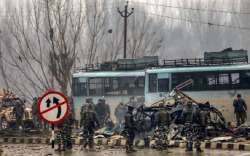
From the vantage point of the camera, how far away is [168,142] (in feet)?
65.5

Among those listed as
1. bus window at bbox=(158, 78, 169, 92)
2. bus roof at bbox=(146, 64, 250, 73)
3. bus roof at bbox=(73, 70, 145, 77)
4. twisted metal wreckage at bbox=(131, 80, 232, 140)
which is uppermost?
bus roof at bbox=(73, 70, 145, 77)

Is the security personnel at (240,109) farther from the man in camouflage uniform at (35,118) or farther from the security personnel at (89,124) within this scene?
the man in camouflage uniform at (35,118)

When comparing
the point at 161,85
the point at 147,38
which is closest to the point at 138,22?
the point at 147,38

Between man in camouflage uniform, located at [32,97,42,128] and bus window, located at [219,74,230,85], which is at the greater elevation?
bus window, located at [219,74,230,85]

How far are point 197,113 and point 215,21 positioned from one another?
5363 cm

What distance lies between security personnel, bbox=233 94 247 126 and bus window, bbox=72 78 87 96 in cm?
1035

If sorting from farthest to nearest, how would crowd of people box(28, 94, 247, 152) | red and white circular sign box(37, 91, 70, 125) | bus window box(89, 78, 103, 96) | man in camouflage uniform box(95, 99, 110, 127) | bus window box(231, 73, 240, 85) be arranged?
bus window box(89, 78, 103, 96)
man in camouflage uniform box(95, 99, 110, 127)
bus window box(231, 73, 240, 85)
crowd of people box(28, 94, 247, 152)
red and white circular sign box(37, 91, 70, 125)

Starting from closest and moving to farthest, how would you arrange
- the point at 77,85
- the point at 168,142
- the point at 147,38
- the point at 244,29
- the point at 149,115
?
the point at 168,142
the point at 149,115
the point at 77,85
the point at 147,38
the point at 244,29

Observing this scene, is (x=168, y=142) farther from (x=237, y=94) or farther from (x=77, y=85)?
(x=77, y=85)

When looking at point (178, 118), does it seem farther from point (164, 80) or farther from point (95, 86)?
point (95, 86)

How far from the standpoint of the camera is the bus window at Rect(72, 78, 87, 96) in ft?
108

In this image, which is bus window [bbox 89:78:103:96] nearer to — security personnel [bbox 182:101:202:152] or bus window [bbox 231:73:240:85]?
bus window [bbox 231:73:240:85]

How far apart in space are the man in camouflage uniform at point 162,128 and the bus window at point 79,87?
45.0 feet

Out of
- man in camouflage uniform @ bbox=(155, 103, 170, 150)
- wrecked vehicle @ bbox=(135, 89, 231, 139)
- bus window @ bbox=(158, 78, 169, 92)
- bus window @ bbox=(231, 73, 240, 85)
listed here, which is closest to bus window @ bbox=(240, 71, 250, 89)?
bus window @ bbox=(231, 73, 240, 85)
